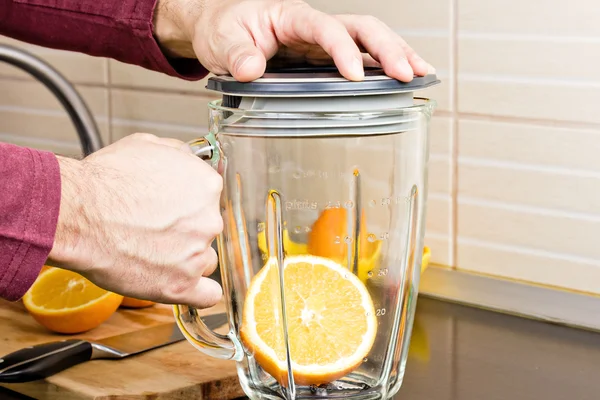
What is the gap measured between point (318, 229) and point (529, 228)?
40 cm

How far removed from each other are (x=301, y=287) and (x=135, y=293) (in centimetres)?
13

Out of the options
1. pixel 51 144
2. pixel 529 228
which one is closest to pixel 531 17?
pixel 529 228

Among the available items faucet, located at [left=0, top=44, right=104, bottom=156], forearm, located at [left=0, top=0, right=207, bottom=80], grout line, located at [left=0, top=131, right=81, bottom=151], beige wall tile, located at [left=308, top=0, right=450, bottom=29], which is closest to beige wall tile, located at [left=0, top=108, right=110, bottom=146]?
grout line, located at [left=0, top=131, right=81, bottom=151]

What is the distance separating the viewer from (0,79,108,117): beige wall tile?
1.40 m

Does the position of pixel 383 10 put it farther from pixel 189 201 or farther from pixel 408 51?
pixel 189 201

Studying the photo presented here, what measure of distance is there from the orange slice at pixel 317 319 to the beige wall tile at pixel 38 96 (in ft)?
2.59

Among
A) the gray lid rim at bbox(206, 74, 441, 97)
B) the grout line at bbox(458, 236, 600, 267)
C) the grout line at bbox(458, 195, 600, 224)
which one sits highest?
the gray lid rim at bbox(206, 74, 441, 97)

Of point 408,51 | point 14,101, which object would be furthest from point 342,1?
point 14,101

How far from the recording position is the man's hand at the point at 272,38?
661 mm

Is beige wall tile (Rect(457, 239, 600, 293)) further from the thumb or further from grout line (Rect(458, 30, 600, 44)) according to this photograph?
the thumb

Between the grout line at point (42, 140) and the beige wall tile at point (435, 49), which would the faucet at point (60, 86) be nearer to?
the grout line at point (42, 140)

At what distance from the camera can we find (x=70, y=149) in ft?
4.83

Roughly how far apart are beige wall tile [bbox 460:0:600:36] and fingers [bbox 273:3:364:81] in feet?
0.87

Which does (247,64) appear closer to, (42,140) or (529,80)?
(529,80)
